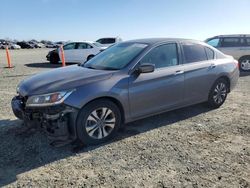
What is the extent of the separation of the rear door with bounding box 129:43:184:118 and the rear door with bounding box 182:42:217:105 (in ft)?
0.70

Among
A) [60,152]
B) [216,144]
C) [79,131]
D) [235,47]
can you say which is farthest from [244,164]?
[235,47]

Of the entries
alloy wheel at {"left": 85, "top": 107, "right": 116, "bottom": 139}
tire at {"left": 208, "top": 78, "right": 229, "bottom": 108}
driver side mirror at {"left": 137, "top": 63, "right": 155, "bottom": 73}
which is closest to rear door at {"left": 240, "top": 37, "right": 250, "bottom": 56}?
tire at {"left": 208, "top": 78, "right": 229, "bottom": 108}

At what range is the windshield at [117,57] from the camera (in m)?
4.92

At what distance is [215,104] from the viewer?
6266 millimetres

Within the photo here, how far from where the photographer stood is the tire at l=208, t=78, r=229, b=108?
20.1 ft

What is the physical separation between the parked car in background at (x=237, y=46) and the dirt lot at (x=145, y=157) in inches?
318

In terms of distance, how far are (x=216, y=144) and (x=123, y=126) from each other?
67.2 inches

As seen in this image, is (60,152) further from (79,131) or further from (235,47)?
(235,47)

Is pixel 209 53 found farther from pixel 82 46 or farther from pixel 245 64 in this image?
pixel 82 46

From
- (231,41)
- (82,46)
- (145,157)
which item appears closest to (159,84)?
(145,157)

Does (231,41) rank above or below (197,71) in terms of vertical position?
above

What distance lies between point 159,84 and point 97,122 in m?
1.36

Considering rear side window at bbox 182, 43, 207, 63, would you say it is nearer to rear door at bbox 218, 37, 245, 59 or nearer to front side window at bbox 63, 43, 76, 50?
rear door at bbox 218, 37, 245, 59

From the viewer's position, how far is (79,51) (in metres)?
16.5
